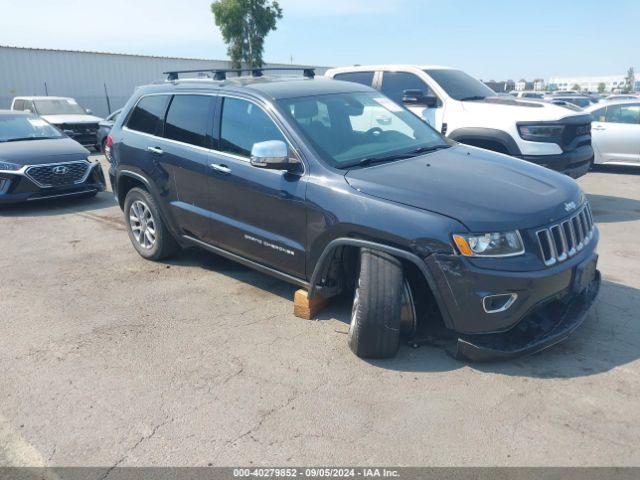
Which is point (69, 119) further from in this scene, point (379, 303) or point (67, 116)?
point (379, 303)

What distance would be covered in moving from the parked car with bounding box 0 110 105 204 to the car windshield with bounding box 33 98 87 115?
739 centimetres

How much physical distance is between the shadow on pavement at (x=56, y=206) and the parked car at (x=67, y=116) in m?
6.71

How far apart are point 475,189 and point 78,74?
2901 cm

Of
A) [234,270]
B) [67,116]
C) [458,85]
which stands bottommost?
[234,270]

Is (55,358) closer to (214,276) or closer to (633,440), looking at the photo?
(214,276)

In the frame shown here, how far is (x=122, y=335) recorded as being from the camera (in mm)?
4086

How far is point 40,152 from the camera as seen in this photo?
838 cm

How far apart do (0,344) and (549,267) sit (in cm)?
393

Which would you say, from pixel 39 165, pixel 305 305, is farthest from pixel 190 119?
pixel 39 165

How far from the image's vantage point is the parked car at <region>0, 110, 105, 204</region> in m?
8.02

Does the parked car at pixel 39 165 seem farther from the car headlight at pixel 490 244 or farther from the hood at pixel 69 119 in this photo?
the car headlight at pixel 490 244

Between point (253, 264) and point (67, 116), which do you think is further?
point (67, 116)

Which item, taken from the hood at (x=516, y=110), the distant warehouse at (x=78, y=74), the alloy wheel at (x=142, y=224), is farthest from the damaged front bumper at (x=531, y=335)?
the distant warehouse at (x=78, y=74)

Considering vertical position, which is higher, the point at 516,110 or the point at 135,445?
the point at 516,110
